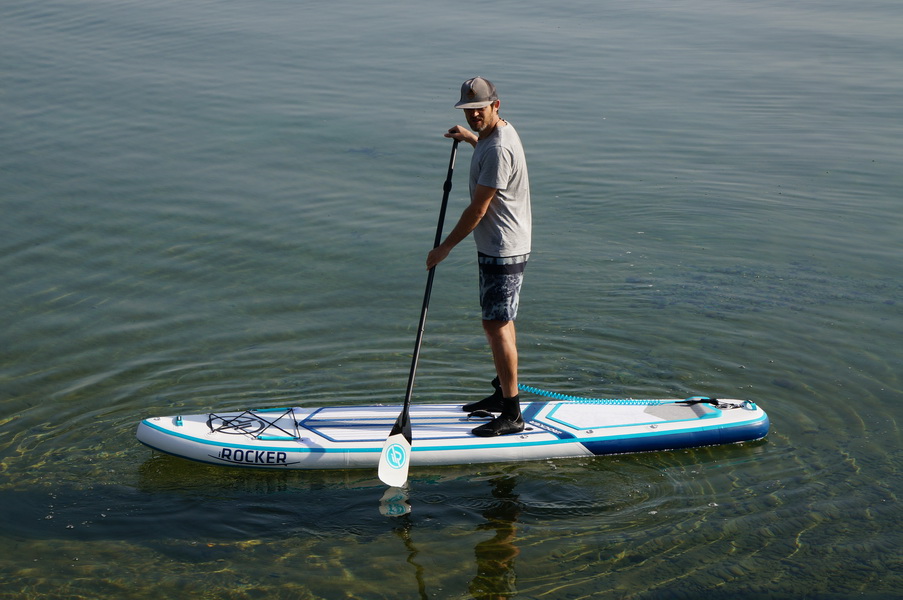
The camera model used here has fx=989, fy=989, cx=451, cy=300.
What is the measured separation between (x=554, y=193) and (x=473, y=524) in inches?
256

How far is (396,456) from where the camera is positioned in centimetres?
608

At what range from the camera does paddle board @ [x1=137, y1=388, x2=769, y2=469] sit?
627 cm

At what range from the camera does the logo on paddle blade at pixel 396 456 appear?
19.9 feet

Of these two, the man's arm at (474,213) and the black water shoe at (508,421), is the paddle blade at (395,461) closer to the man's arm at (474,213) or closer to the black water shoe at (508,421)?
the black water shoe at (508,421)

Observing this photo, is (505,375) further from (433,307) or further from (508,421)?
(433,307)

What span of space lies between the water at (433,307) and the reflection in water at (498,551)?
0.07 feet

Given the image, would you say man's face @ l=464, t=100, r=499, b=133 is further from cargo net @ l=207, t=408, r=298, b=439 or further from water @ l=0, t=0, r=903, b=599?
cargo net @ l=207, t=408, r=298, b=439

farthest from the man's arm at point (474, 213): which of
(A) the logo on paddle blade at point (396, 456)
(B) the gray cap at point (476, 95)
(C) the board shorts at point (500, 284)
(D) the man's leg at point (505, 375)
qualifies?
(A) the logo on paddle blade at point (396, 456)

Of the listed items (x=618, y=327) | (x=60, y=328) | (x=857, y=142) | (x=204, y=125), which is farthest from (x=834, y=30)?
(x=60, y=328)

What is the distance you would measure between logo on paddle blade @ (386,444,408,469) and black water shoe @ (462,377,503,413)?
728 millimetres

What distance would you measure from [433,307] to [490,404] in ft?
7.12

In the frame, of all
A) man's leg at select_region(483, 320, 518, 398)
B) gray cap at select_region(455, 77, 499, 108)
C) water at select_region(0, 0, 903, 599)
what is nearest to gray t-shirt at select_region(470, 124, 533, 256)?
gray cap at select_region(455, 77, 499, 108)

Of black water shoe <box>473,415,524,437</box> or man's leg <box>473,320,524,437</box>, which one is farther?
black water shoe <box>473,415,524,437</box>

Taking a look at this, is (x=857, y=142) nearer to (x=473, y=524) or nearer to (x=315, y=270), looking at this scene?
(x=315, y=270)
